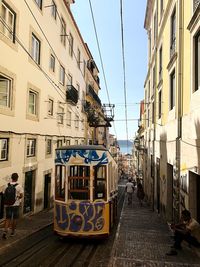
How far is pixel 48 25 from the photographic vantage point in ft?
54.7

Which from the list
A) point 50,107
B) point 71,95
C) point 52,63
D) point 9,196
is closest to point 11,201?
point 9,196

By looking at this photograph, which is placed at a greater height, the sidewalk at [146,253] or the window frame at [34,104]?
the window frame at [34,104]

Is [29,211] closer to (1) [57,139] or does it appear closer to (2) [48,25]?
(1) [57,139]

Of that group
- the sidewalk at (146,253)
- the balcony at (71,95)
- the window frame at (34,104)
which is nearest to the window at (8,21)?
the window frame at (34,104)

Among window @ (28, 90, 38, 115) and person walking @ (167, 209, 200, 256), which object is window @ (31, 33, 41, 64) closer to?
window @ (28, 90, 38, 115)

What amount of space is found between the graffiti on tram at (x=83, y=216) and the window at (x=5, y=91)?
5227 mm

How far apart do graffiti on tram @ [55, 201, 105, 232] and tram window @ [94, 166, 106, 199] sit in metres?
0.26

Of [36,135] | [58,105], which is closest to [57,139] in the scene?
[58,105]

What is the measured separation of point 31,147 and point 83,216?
6.82m

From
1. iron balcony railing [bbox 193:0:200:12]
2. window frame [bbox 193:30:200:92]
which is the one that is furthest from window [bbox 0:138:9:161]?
iron balcony railing [bbox 193:0:200:12]

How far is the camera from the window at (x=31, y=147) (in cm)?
1405

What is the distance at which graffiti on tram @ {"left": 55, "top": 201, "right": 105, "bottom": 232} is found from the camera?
855 centimetres

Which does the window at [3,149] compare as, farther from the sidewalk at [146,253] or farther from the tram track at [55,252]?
the sidewalk at [146,253]

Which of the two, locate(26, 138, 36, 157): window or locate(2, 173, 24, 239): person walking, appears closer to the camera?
locate(2, 173, 24, 239): person walking
